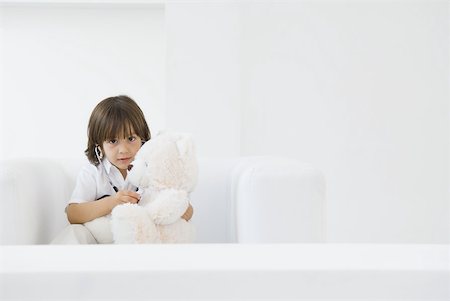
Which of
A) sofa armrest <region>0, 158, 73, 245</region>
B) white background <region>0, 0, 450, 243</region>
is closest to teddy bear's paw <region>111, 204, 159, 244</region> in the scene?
sofa armrest <region>0, 158, 73, 245</region>

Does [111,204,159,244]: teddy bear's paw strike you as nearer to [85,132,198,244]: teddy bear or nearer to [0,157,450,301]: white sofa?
[85,132,198,244]: teddy bear

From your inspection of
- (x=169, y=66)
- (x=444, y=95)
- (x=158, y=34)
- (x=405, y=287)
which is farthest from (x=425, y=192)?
(x=405, y=287)

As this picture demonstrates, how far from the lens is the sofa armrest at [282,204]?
135cm

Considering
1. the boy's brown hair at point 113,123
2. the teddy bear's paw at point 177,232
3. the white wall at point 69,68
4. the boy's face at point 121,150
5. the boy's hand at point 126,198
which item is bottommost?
the teddy bear's paw at point 177,232

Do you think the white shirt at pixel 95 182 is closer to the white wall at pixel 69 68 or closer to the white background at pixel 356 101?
the white background at pixel 356 101

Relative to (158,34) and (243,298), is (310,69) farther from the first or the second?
(243,298)

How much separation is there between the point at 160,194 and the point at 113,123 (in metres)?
0.34

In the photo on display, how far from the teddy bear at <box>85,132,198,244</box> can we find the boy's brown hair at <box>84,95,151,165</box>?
20 cm

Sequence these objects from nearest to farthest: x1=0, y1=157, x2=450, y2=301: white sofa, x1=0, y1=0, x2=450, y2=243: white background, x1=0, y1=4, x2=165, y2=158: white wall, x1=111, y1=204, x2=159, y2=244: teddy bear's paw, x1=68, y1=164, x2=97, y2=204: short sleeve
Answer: x1=0, y1=157, x2=450, y2=301: white sofa < x1=111, y1=204, x2=159, y2=244: teddy bear's paw < x1=68, y1=164, x2=97, y2=204: short sleeve < x1=0, y1=0, x2=450, y2=243: white background < x1=0, y1=4, x2=165, y2=158: white wall

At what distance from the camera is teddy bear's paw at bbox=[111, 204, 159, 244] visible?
1.31 metres

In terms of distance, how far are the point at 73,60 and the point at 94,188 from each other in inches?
88.8

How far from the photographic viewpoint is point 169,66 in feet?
9.30

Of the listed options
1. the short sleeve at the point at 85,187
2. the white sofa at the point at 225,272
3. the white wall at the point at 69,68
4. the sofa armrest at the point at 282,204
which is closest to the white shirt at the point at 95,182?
the short sleeve at the point at 85,187

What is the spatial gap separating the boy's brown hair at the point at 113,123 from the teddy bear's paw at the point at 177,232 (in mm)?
363
